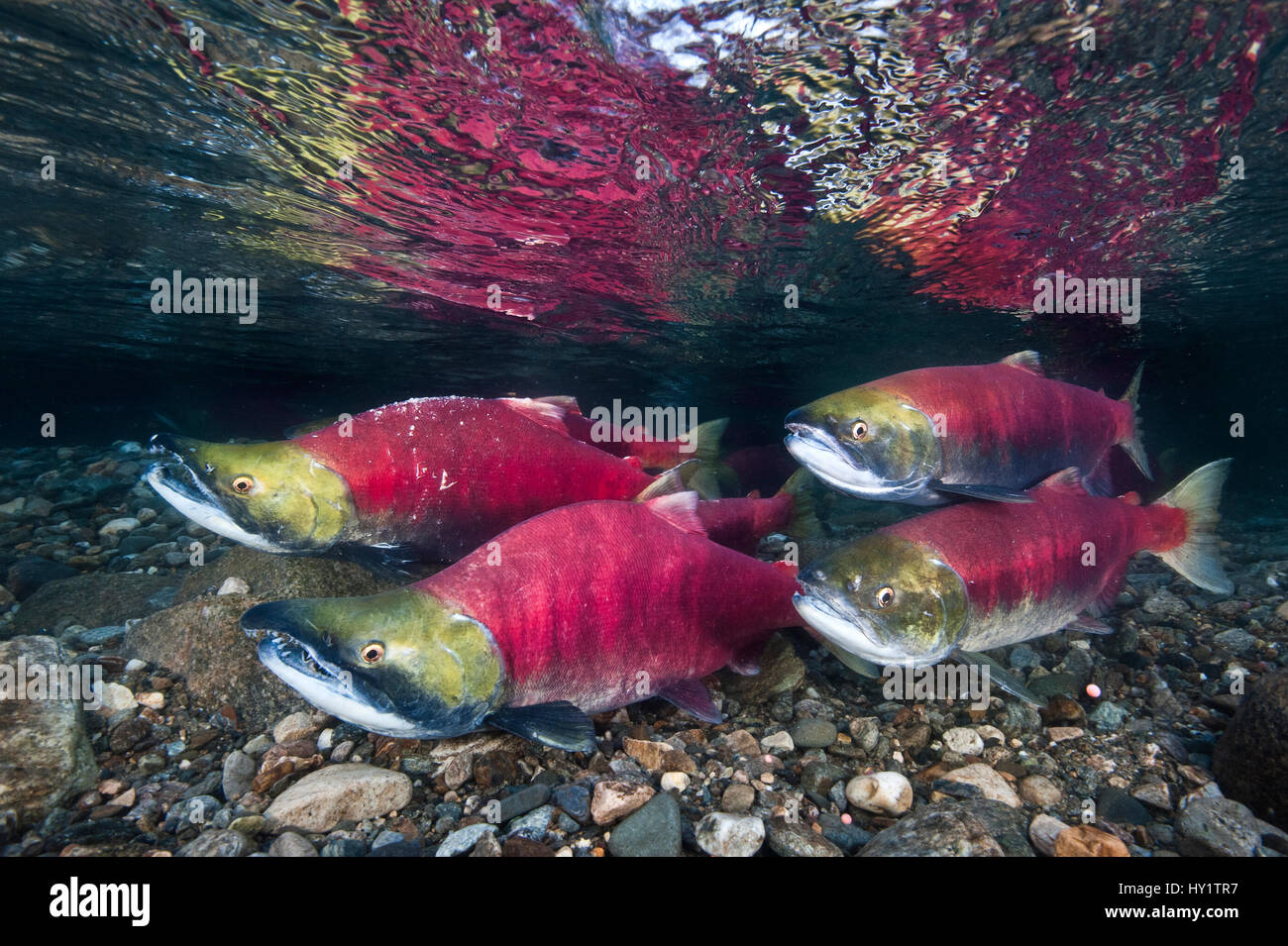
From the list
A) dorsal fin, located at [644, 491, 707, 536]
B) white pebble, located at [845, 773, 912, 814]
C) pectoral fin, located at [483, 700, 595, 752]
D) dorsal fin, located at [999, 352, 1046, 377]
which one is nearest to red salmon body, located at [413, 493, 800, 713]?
dorsal fin, located at [644, 491, 707, 536]

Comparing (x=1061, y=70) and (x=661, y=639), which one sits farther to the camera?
(x=1061, y=70)

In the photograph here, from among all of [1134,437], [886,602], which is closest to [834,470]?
[886,602]

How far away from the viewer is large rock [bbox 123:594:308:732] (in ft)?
11.6

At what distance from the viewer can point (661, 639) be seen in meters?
3.21

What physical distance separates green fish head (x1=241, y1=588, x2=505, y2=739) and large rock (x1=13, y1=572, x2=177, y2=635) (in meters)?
4.21

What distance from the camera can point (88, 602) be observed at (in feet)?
16.8

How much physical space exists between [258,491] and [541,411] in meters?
1.84

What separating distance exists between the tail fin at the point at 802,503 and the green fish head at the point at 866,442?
89cm

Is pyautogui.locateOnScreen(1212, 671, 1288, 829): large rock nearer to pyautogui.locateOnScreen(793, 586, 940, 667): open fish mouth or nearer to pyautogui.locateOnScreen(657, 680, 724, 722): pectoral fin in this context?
pyautogui.locateOnScreen(793, 586, 940, 667): open fish mouth

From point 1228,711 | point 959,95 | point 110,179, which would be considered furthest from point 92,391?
point 1228,711

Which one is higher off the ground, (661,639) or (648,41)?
(648,41)

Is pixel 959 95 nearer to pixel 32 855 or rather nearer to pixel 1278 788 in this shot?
pixel 1278 788

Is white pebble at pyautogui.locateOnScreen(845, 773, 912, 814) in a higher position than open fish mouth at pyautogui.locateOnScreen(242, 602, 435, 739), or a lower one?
lower
